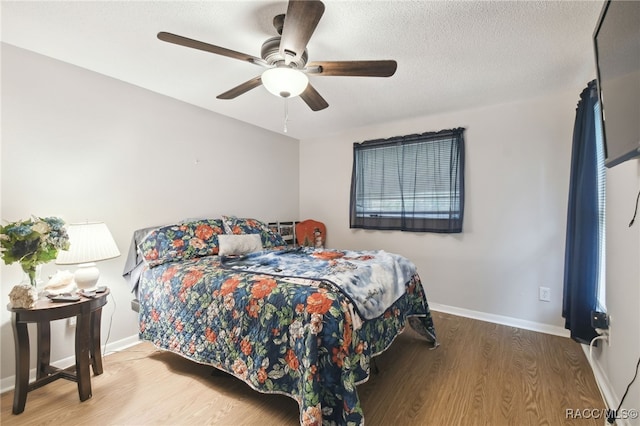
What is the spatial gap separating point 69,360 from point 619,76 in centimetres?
366

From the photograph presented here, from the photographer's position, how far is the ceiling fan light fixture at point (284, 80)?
1.68 metres

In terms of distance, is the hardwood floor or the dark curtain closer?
the hardwood floor

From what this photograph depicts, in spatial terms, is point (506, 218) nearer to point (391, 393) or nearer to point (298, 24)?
point (391, 393)

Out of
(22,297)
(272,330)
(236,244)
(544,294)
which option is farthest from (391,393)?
(22,297)

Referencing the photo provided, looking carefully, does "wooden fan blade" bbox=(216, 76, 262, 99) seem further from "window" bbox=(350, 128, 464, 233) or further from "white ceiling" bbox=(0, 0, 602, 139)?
"window" bbox=(350, 128, 464, 233)

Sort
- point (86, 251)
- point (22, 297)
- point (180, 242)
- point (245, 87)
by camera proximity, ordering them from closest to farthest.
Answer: point (22, 297)
point (86, 251)
point (245, 87)
point (180, 242)

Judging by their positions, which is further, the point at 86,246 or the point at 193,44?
the point at 86,246

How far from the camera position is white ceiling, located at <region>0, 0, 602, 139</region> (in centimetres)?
160

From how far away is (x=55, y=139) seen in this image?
2.14 m

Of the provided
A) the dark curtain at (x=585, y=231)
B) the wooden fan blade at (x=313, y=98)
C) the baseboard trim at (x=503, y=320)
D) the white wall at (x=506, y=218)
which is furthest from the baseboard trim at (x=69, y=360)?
the dark curtain at (x=585, y=231)

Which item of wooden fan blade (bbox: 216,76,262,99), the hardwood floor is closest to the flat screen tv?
the hardwood floor

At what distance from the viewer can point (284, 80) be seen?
1.71 meters

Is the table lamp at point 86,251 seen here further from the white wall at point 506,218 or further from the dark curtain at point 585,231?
the dark curtain at point 585,231

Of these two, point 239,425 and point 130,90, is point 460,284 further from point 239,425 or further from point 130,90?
point 130,90
